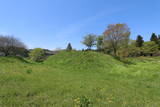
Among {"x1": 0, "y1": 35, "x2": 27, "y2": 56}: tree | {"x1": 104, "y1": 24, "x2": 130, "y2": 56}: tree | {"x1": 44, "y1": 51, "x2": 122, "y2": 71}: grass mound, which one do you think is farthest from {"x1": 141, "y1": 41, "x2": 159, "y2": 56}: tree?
{"x1": 0, "y1": 35, "x2": 27, "y2": 56}: tree

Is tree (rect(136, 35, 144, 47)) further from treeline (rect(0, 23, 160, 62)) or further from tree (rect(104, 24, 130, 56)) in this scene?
tree (rect(104, 24, 130, 56))

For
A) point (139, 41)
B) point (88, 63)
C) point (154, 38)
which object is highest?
point (154, 38)

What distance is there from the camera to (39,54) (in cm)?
4181

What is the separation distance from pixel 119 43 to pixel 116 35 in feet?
8.66

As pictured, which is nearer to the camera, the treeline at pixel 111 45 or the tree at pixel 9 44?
the treeline at pixel 111 45

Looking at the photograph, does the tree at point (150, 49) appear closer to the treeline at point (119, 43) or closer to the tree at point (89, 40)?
the treeline at point (119, 43)

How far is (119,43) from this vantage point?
3022cm

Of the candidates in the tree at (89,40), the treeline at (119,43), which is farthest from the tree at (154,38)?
the tree at (89,40)

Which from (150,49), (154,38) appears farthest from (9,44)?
(154,38)

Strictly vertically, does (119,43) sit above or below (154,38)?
below

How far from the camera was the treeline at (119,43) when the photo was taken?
29344 millimetres

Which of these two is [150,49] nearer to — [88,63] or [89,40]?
[89,40]

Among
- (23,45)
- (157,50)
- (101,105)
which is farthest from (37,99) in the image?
(157,50)

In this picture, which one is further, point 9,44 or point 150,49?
point 150,49
